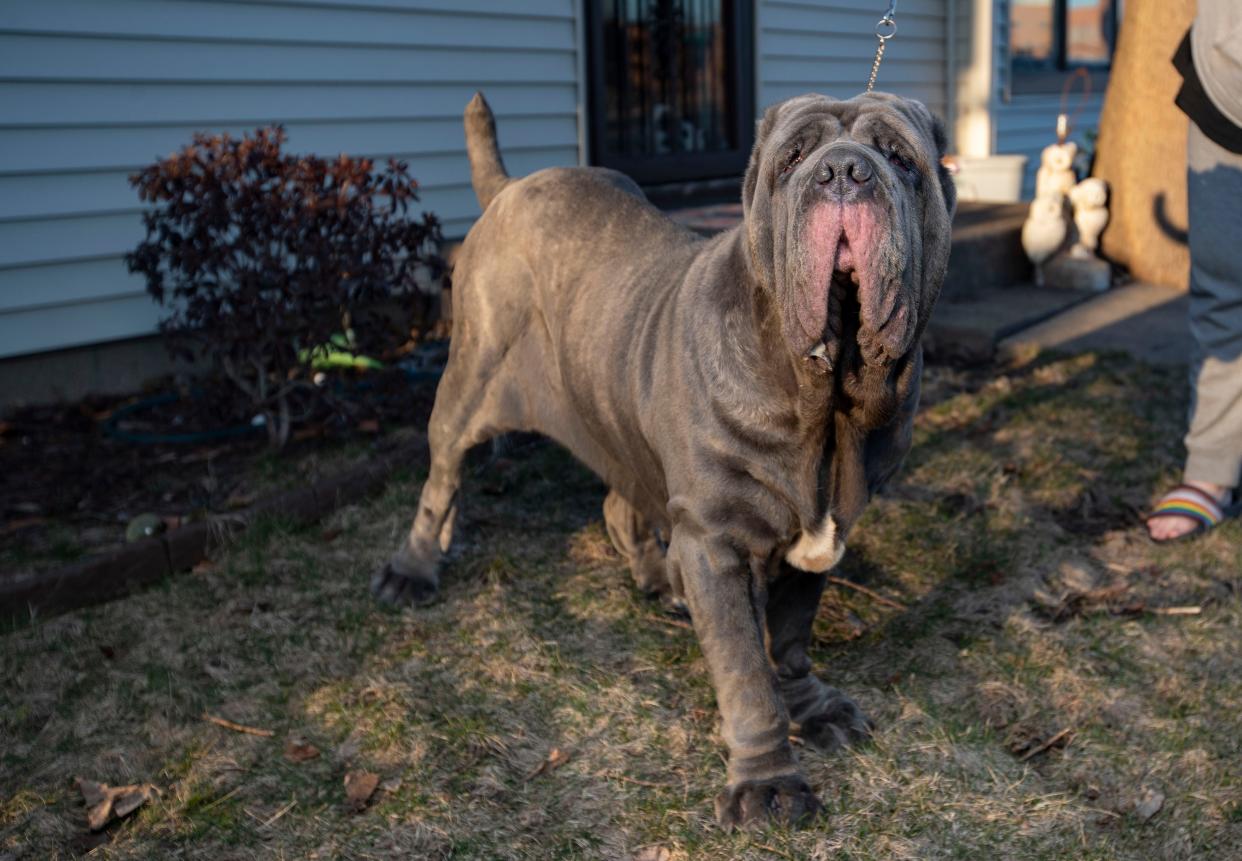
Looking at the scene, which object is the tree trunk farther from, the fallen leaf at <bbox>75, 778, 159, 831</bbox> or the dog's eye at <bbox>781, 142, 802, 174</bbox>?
the fallen leaf at <bbox>75, 778, 159, 831</bbox>

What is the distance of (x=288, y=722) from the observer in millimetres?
3180

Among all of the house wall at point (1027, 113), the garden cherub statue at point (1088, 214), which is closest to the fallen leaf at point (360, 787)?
the garden cherub statue at point (1088, 214)

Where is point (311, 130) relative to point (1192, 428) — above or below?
above

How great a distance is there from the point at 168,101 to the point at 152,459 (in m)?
1.92

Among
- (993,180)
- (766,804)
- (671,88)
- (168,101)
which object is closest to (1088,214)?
(993,180)

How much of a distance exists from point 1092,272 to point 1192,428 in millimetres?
3984

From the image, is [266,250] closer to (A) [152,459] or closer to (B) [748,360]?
(A) [152,459]

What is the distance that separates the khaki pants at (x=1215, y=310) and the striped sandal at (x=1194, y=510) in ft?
0.22

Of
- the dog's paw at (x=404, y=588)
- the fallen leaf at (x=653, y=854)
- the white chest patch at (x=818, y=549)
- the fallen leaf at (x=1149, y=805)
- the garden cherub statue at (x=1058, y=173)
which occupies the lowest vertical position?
the fallen leaf at (x=1149, y=805)

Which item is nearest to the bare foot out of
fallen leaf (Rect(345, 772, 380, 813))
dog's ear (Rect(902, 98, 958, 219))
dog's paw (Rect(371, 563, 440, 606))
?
dog's ear (Rect(902, 98, 958, 219))

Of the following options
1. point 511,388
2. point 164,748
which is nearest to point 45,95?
point 511,388

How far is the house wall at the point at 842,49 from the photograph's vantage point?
976cm

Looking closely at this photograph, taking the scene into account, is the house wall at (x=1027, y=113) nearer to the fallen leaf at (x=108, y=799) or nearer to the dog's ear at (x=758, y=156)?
the dog's ear at (x=758, y=156)

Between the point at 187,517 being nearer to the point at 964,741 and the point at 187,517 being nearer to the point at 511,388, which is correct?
the point at 511,388
